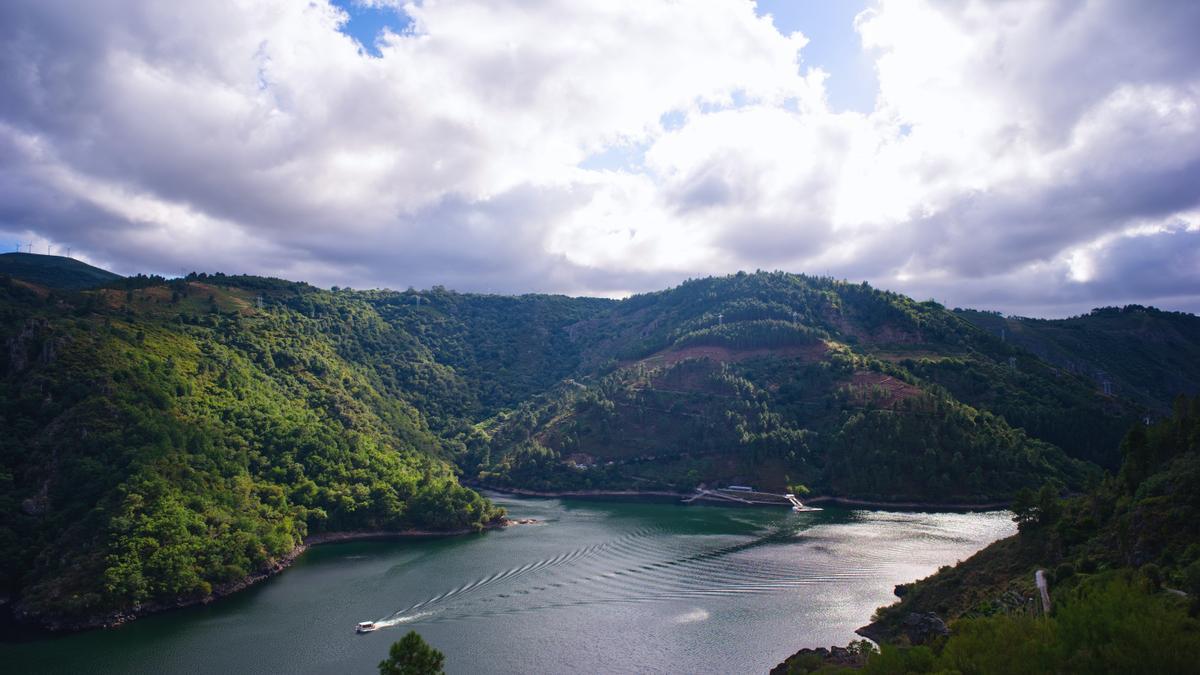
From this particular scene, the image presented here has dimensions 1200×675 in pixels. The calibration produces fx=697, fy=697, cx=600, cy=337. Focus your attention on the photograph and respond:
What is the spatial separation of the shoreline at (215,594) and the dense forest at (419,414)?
59 centimetres

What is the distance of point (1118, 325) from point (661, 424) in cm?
14184

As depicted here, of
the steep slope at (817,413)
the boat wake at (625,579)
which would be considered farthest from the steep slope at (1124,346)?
the boat wake at (625,579)

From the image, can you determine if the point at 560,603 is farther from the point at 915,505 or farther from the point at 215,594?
the point at 915,505

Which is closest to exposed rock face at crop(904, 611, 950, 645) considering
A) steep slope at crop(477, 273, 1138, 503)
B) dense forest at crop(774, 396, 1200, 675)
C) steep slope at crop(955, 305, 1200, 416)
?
dense forest at crop(774, 396, 1200, 675)

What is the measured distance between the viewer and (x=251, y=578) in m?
60.3

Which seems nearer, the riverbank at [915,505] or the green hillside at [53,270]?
the riverbank at [915,505]

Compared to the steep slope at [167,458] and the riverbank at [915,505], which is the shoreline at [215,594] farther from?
the riverbank at [915,505]

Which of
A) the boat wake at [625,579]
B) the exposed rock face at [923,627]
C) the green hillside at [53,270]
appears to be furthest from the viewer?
the green hillside at [53,270]

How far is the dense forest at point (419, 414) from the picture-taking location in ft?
189

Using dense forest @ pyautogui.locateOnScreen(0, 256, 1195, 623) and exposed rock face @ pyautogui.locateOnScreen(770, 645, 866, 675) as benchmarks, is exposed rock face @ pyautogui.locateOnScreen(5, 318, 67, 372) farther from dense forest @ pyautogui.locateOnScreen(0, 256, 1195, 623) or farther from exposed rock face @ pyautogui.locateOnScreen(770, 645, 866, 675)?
exposed rock face @ pyautogui.locateOnScreen(770, 645, 866, 675)

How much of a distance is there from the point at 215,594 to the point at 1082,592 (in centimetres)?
5889

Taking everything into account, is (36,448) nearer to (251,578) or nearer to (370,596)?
(251,578)

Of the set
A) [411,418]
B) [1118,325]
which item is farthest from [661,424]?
[1118,325]

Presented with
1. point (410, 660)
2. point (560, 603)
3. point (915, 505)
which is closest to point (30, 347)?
point (560, 603)
